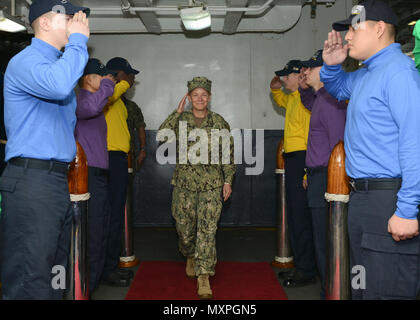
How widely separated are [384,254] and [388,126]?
0.58 metres

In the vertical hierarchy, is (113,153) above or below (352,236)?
above

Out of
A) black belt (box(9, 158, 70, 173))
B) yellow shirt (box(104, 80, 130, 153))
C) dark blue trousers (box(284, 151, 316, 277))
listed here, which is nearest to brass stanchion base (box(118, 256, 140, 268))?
yellow shirt (box(104, 80, 130, 153))

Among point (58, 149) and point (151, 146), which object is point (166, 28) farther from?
point (58, 149)

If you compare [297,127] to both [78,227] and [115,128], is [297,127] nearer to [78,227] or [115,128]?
[115,128]

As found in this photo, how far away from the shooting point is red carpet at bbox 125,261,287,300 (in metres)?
3.44

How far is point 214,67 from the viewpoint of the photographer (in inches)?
253

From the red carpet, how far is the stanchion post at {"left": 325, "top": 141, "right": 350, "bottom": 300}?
1.22 m

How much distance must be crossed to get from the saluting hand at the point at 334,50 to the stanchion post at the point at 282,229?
1.99m

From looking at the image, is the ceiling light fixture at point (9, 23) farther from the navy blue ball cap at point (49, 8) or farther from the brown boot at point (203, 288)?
the brown boot at point (203, 288)

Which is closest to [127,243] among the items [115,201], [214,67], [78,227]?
[115,201]

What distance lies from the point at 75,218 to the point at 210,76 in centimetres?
434

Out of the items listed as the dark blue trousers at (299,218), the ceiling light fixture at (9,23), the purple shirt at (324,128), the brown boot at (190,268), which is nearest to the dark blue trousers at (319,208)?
the purple shirt at (324,128)
